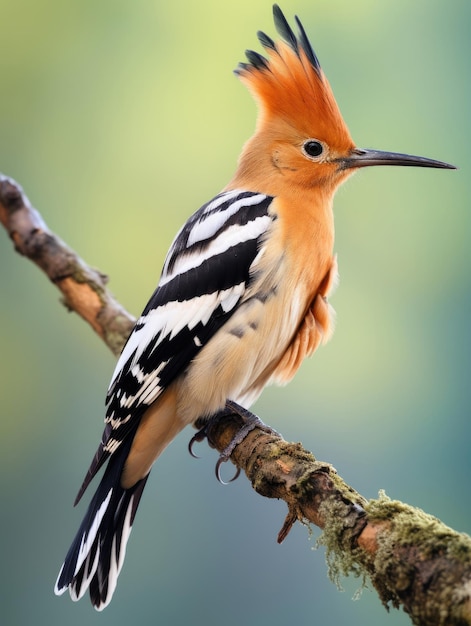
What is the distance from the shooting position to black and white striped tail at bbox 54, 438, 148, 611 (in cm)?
116

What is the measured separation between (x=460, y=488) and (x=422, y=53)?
1.33 metres

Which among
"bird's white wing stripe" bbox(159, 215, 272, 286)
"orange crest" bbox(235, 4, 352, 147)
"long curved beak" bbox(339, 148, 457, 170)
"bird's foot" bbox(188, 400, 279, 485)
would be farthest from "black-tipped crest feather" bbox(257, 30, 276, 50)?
"bird's foot" bbox(188, 400, 279, 485)

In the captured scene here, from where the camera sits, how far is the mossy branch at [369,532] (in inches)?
26.8

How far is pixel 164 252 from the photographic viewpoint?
2.21 metres

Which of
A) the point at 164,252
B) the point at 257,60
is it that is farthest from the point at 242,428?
the point at 164,252

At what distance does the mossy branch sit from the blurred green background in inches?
36.4

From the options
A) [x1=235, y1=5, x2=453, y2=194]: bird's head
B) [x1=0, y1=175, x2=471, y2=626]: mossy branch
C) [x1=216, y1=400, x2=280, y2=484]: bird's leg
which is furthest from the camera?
[x1=235, y1=5, x2=453, y2=194]: bird's head

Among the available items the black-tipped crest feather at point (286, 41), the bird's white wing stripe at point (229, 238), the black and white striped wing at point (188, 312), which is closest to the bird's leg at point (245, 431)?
the black and white striped wing at point (188, 312)

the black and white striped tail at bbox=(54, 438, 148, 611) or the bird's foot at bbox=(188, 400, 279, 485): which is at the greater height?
the bird's foot at bbox=(188, 400, 279, 485)

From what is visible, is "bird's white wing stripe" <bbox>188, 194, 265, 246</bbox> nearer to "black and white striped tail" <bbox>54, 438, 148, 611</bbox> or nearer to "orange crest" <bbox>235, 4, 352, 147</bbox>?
"orange crest" <bbox>235, 4, 352, 147</bbox>

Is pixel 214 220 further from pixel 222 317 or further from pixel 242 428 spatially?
pixel 242 428

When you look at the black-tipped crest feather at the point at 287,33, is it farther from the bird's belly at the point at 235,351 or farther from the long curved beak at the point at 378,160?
the bird's belly at the point at 235,351

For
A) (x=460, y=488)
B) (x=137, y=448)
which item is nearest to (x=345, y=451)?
(x=460, y=488)

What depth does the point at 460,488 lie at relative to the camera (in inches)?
80.9
